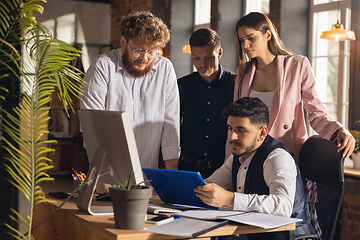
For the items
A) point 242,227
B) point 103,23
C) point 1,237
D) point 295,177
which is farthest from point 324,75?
point 103,23

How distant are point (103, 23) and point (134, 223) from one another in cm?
665

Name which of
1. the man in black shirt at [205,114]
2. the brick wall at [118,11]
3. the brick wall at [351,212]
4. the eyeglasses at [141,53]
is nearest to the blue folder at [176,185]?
the eyeglasses at [141,53]

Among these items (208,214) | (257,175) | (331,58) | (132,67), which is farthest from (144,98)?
(331,58)

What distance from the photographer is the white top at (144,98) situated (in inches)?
88.5

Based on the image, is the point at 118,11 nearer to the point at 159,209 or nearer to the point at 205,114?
the point at 205,114

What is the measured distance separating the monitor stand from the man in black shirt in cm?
102

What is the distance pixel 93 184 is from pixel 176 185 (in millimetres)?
339

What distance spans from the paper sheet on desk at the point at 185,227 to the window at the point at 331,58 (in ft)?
10.8

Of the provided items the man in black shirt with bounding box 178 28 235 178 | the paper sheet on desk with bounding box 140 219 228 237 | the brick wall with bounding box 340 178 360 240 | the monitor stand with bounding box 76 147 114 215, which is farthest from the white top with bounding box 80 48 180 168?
the brick wall with bounding box 340 178 360 240

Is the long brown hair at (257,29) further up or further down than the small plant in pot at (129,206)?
further up

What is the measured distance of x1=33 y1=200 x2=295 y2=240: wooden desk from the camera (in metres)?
1.42

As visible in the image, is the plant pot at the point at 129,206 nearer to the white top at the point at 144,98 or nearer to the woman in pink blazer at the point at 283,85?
the white top at the point at 144,98

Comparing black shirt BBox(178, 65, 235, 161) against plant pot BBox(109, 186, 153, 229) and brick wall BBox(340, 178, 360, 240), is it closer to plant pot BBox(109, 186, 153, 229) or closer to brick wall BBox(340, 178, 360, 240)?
plant pot BBox(109, 186, 153, 229)

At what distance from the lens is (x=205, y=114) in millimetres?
2695
